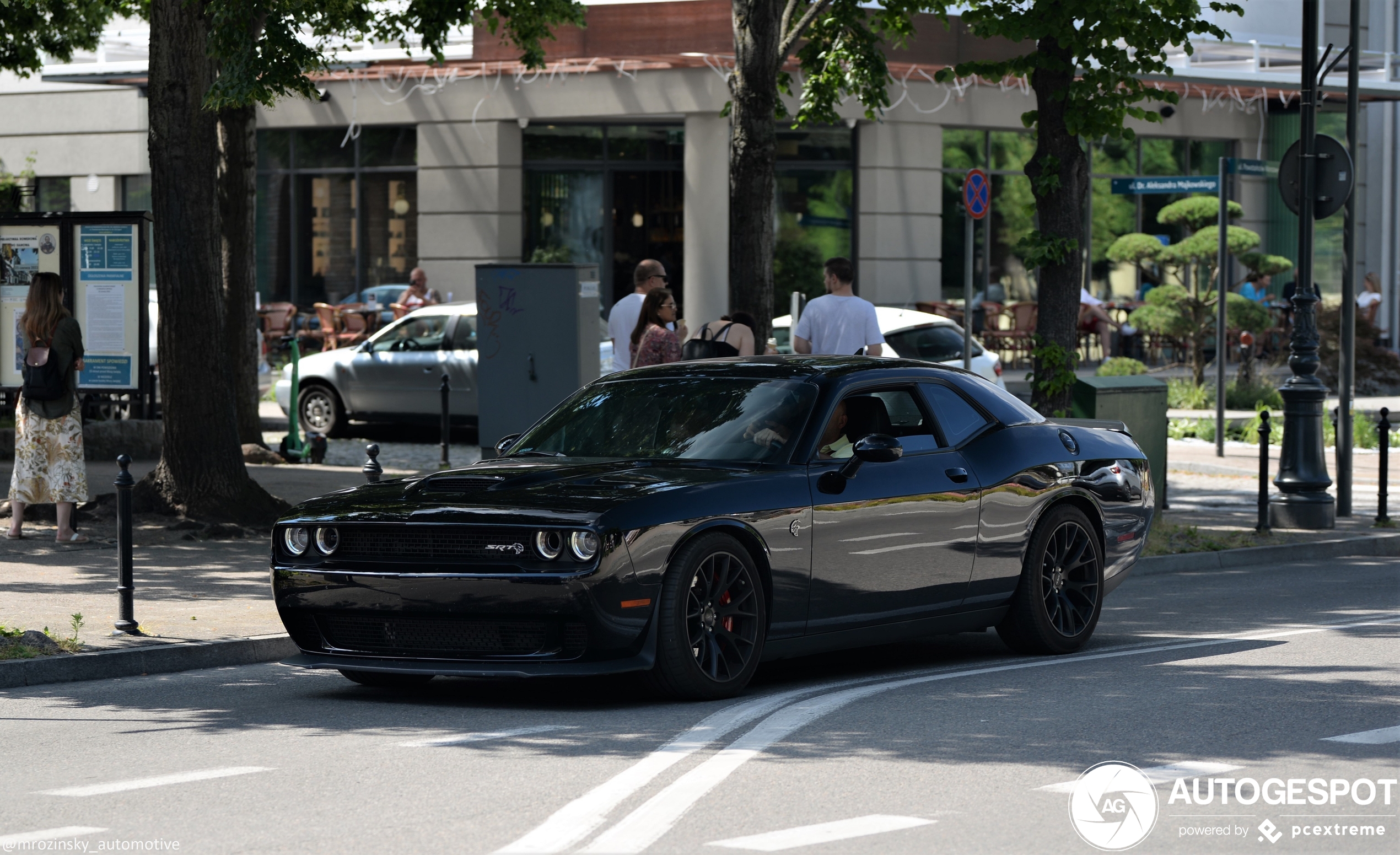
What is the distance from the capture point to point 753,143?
16156mm

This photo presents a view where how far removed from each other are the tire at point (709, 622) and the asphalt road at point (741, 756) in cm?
12

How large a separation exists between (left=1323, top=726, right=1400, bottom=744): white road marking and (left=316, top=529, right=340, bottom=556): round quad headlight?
4.15 m

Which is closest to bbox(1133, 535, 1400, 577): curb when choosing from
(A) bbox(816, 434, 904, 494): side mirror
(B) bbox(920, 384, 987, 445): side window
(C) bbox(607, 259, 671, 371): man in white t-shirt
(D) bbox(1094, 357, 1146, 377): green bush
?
(C) bbox(607, 259, 671, 371): man in white t-shirt

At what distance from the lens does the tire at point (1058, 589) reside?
9.62 metres

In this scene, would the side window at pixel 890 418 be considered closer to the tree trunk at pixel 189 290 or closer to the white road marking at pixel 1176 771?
the white road marking at pixel 1176 771

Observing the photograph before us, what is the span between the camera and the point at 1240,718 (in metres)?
7.79

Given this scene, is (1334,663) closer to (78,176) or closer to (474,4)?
(474,4)

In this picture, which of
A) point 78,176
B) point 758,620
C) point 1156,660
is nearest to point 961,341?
point 1156,660

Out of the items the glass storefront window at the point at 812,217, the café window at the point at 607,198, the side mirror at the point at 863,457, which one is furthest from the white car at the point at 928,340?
the side mirror at the point at 863,457

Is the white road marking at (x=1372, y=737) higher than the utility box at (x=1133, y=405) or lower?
lower

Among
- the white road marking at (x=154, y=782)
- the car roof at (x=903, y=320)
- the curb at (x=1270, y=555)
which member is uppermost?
the car roof at (x=903, y=320)

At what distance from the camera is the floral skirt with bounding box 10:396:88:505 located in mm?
13562

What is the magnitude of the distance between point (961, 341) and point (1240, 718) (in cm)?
1564
